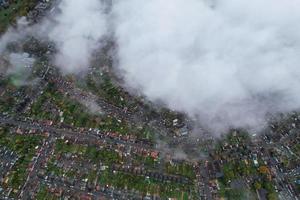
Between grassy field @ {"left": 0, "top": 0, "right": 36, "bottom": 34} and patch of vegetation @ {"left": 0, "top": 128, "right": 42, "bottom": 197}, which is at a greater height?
grassy field @ {"left": 0, "top": 0, "right": 36, "bottom": 34}

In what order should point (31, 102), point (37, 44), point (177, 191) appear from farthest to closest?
point (37, 44) → point (31, 102) → point (177, 191)

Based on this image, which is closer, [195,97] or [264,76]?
[195,97]

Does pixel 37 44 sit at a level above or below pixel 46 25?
below

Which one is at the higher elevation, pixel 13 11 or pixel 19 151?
pixel 13 11

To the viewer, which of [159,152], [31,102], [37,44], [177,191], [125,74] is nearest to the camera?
[177,191]

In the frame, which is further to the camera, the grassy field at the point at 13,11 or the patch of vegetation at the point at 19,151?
the grassy field at the point at 13,11

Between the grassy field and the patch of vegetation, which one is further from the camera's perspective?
the grassy field

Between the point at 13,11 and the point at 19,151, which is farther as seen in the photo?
the point at 13,11

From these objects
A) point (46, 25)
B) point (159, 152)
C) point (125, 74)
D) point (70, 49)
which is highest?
point (46, 25)

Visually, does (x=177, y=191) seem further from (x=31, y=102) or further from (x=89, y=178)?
(x=31, y=102)

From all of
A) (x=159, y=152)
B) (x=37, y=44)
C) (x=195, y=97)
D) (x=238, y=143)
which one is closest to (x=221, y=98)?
(x=195, y=97)

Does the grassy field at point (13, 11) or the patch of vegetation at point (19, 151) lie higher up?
the grassy field at point (13, 11)
